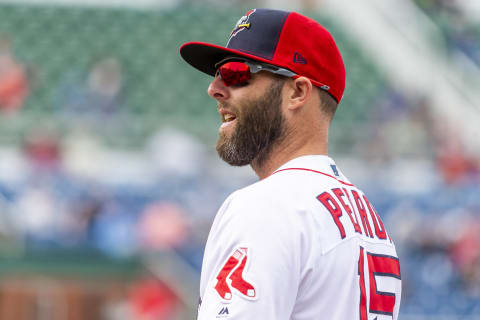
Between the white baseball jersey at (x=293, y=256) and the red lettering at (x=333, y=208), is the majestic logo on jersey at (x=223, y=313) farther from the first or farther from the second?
the red lettering at (x=333, y=208)

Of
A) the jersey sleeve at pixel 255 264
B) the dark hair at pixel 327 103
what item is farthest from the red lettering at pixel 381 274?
the dark hair at pixel 327 103

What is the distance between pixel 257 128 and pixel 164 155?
25.4 feet

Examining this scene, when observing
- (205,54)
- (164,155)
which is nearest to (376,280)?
(205,54)

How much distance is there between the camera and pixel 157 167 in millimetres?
9680

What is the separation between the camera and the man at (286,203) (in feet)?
5.34

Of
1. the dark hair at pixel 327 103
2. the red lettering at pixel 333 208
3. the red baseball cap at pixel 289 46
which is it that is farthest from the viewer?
the dark hair at pixel 327 103

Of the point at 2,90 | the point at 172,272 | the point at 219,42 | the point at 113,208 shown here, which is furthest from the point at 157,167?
the point at 219,42

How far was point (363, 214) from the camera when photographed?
1.96 metres

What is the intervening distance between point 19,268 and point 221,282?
694 centimetres

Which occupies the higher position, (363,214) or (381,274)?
(363,214)

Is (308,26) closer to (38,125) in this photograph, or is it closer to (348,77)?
(38,125)

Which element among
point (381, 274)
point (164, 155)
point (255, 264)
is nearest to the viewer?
point (255, 264)

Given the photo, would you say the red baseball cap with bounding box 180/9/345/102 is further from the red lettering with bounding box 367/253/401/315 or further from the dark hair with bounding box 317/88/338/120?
the red lettering with bounding box 367/253/401/315

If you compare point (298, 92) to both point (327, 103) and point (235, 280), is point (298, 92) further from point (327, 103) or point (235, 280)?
point (235, 280)
